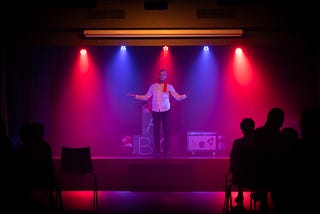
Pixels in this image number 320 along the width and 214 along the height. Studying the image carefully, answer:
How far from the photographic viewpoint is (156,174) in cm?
831

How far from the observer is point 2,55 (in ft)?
30.2

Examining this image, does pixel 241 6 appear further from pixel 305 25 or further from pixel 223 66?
pixel 223 66

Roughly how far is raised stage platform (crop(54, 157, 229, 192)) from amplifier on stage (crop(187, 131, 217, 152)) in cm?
111

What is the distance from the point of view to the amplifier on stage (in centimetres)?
944

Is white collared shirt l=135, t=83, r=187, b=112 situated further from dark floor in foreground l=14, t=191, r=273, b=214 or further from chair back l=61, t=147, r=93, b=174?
chair back l=61, t=147, r=93, b=174

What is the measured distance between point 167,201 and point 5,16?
17.7 ft

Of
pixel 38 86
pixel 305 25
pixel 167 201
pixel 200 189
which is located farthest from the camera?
pixel 38 86

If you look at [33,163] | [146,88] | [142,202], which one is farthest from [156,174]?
[33,163]

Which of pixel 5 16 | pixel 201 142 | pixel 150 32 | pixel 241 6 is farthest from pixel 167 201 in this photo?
pixel 5 16

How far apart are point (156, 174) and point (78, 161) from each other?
2.07 metres

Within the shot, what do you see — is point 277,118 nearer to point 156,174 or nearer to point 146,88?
point 156,174

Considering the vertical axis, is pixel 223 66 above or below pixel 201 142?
above

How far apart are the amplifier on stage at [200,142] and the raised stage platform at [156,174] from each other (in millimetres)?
1110

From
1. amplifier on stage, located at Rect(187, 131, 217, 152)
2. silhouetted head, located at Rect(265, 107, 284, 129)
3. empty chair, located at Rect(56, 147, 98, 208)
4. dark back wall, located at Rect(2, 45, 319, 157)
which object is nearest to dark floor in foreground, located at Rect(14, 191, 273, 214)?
empty chair, located at Rect(56, 147, 98, 208)
